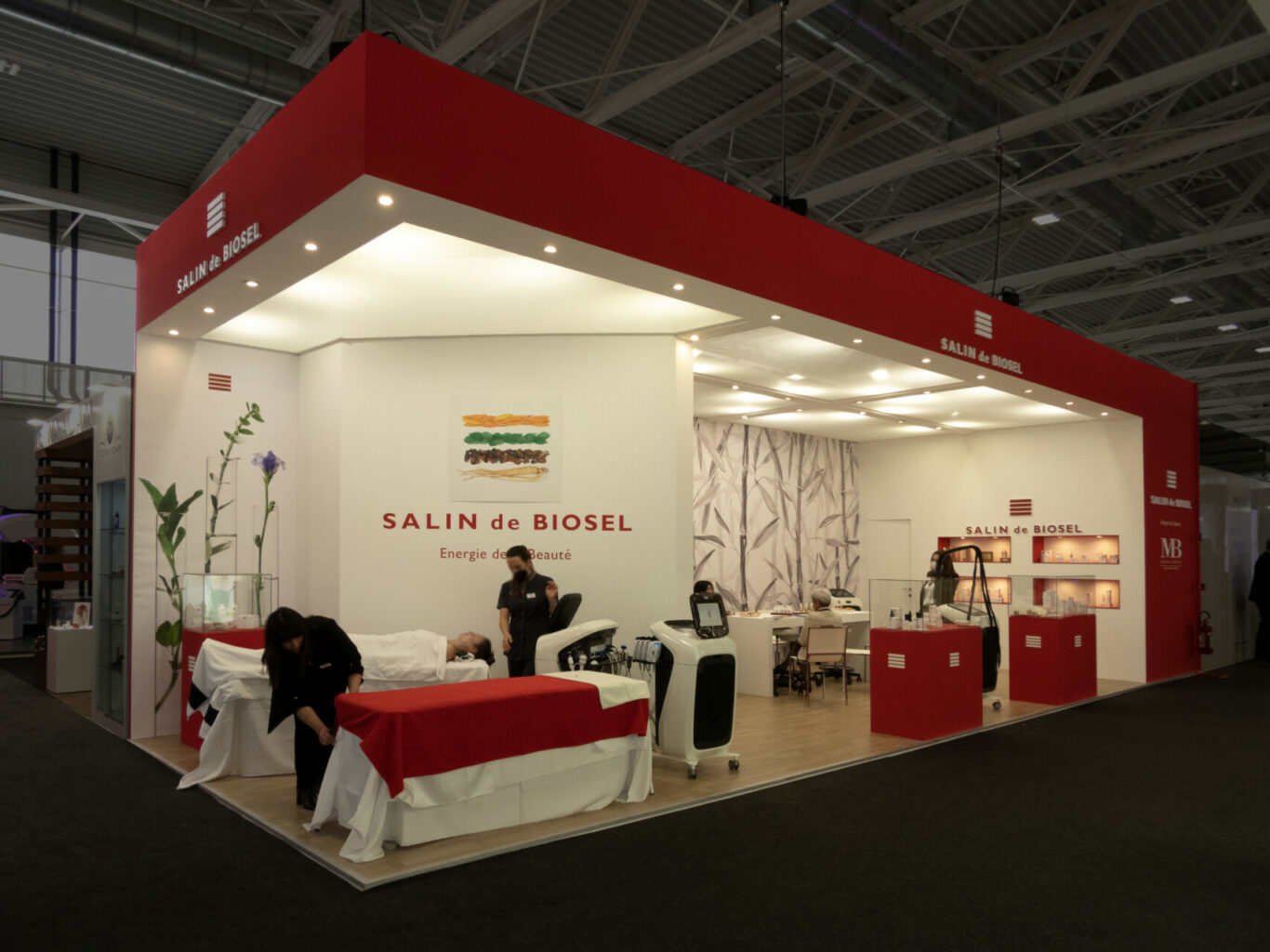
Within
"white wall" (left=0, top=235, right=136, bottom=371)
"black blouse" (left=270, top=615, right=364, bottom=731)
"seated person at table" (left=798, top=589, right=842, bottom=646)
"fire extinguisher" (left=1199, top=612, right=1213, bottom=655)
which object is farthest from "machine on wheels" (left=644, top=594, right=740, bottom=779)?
"white wall" (left=0, top=235, right=136, bottom=371)

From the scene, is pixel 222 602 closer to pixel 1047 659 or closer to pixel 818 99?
pixel 818 99

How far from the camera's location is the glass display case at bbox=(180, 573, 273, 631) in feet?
21.9

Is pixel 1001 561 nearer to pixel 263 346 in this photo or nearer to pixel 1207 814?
pixel 1207 814

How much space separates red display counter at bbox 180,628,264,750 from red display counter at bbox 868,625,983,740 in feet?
14.8

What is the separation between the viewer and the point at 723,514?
1141 cm

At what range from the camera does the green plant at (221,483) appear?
7.16m

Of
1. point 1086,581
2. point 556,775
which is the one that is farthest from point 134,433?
point 1086,581

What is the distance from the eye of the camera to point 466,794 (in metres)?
4.48

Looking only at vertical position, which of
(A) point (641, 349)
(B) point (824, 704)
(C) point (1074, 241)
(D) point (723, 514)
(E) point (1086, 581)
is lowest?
(B) point (824, 704)

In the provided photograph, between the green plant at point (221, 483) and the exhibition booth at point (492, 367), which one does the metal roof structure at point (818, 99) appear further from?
the green plant at point (221, 483)

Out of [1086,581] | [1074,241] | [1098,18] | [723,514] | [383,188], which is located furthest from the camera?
[1074,241]

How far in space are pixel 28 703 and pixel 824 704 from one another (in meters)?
7.09

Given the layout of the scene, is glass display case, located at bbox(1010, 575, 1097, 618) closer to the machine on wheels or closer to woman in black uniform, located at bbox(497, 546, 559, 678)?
the machine on wheels

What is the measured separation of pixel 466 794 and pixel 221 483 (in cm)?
397
